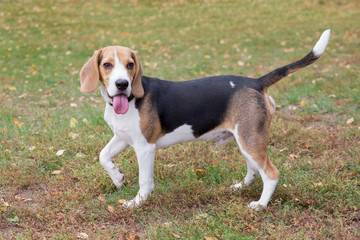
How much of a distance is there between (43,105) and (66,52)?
13.3ft

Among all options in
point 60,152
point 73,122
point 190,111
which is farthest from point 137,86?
point 73,122

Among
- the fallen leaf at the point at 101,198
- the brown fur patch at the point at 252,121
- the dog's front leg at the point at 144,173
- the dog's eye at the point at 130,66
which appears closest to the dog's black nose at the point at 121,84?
the dog's eye at the point at 130,66

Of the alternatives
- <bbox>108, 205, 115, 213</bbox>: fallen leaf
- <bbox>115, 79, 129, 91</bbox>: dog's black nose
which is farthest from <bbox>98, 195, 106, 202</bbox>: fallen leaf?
<bbox>115, 79, 129, 91</bbox>: dog's black nose

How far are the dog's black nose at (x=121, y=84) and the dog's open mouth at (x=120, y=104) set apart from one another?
105 mm

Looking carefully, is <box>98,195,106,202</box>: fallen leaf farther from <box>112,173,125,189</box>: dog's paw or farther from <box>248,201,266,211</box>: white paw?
<box>248,201,266,211</box>: white paw

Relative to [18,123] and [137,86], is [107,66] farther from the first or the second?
[18,123]

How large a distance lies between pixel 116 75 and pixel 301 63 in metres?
1.75

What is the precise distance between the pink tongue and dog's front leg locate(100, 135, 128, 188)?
643 mm

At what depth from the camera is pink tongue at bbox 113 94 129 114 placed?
3.52 meters

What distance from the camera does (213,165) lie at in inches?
186

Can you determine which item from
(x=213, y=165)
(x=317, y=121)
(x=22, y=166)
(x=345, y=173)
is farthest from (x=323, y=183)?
(x=22, y=166)

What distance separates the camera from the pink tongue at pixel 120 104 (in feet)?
11.6

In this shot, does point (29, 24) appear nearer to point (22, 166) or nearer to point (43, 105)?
point (43, 105)

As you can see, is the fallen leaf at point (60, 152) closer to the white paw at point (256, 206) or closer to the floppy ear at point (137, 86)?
the floppy ear at point (137, 86)
